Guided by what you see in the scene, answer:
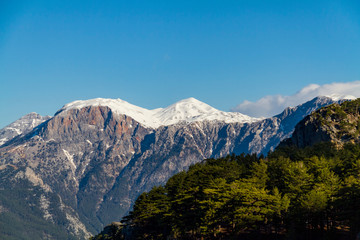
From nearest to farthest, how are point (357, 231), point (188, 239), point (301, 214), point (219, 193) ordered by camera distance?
1. point (357, 231)
2. point (301, 214)
3. point (219, 193)
4. point (188, 239)

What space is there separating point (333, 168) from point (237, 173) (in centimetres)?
2683

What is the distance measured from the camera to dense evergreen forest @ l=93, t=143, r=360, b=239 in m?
81.8

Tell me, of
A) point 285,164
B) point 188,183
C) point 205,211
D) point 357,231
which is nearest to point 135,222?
point 188,183

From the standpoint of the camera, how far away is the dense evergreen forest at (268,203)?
3219 inches

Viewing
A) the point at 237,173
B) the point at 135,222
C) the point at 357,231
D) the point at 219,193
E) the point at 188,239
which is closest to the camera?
the point at 357,231

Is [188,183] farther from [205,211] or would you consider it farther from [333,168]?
[333,168]

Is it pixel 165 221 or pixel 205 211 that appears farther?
pixel 165 221

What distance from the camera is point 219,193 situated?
90.4 meters

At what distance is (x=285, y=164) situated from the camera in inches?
4237

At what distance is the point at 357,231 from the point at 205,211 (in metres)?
34.6

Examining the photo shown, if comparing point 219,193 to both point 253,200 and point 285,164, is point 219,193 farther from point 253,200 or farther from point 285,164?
point 285,164

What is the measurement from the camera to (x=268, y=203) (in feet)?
281

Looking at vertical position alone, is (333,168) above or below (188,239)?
above

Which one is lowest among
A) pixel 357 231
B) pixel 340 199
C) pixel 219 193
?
pixel 357 231
